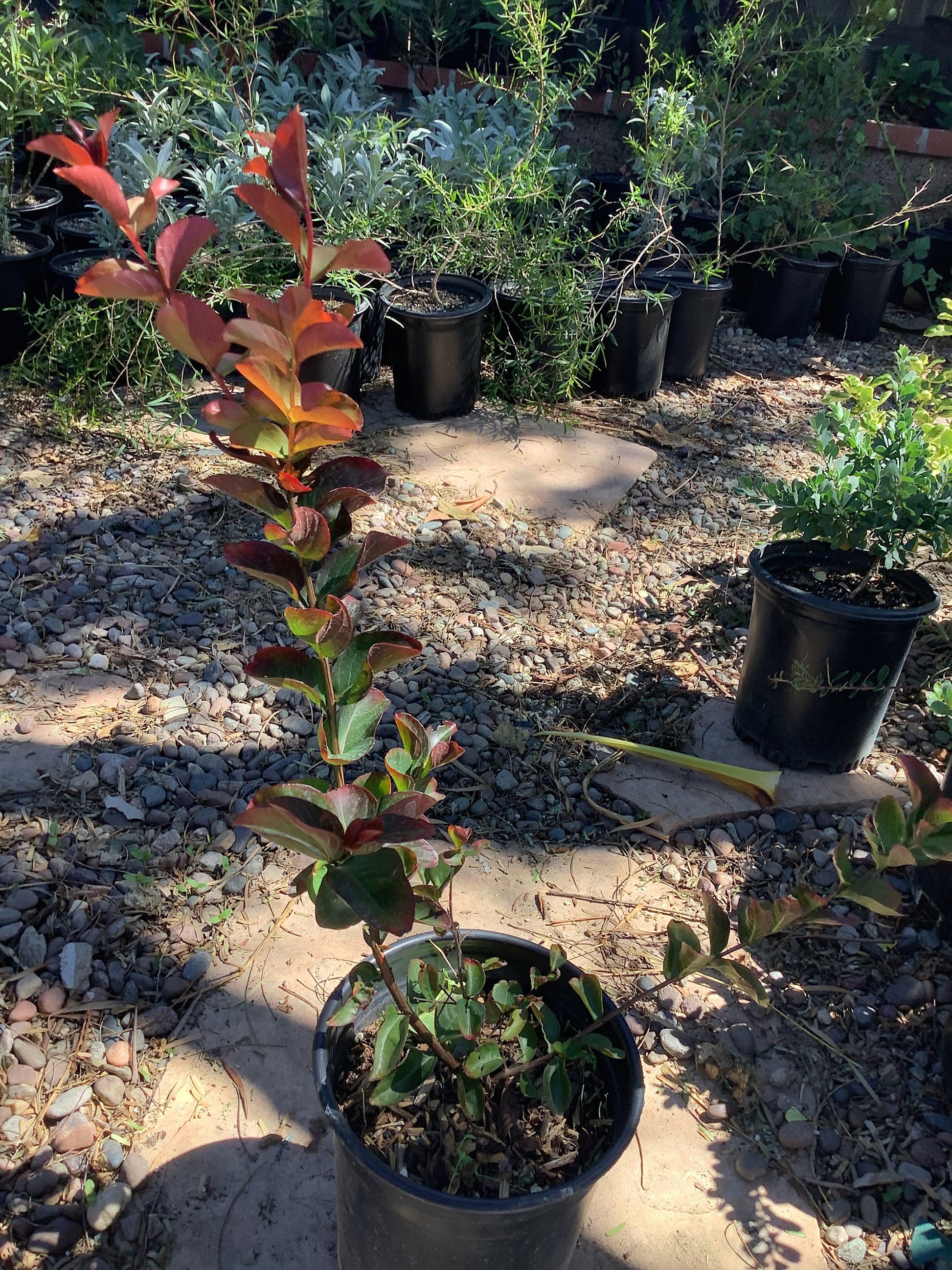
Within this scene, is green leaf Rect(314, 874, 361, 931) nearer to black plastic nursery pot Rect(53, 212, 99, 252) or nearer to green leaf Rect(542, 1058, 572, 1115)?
green leaf Rect(542, 1058, 572, 1115)

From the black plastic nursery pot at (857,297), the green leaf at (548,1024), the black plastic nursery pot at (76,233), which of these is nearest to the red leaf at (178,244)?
the green leaf at (548,1024)

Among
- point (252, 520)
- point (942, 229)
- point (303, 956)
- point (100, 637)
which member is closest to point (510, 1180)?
point (303, 956)

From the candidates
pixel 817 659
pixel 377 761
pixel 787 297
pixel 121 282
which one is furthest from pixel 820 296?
pixel 121 282

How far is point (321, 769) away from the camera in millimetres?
2209

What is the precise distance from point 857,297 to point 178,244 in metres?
5.32

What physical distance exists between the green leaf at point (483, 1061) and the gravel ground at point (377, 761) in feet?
2.09

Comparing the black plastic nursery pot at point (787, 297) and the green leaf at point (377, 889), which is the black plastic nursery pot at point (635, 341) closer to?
the black plastic nursery pot at point (787, 297)

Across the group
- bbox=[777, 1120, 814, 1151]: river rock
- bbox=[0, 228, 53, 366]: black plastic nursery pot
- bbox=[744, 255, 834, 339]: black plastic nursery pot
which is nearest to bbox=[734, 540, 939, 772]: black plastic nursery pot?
bbox=[777, 1120, 814, 1151]: river rock

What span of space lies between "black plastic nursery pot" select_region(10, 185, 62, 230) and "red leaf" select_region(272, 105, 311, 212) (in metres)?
4.15

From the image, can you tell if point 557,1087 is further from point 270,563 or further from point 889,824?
point 270,563

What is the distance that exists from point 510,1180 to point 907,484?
1603 mm

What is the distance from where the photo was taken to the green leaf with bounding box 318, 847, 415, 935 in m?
0.84

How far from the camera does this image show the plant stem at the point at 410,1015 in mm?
1104

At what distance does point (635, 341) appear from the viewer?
161 inches
